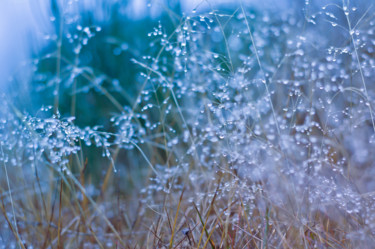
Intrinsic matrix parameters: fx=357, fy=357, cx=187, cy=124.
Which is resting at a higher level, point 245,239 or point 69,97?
point 69,97

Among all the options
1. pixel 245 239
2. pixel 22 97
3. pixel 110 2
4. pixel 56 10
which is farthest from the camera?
pixel 110 2

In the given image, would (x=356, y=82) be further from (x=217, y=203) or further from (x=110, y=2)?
(x=110, y=2)

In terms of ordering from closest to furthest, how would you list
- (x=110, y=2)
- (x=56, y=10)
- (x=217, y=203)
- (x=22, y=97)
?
1. (x=217, y=203)
2. (x=22, y=97)
3. (x=56, y=10)
4. (x=110, y=2)

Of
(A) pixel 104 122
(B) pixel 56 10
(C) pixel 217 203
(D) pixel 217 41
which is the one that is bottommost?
(C) pixel 217 203

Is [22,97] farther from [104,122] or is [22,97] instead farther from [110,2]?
[110,2]

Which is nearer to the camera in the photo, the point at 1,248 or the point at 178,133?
the point at 1,248

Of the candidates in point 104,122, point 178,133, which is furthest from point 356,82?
point 104,122
